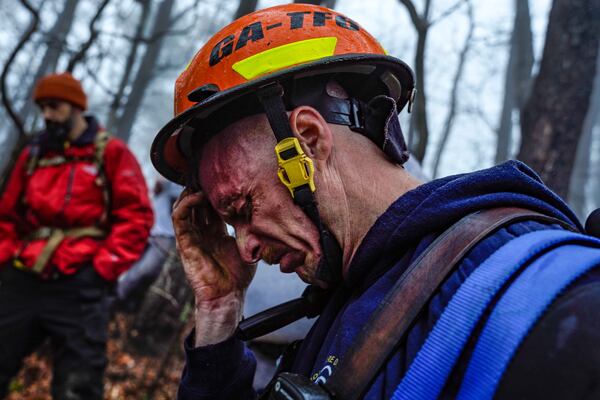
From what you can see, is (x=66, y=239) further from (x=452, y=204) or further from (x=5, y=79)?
A: (x=452, y=204)

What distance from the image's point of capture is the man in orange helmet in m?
0.89

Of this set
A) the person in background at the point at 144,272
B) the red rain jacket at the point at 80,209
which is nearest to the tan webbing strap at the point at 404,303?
the red rain jacket at the point at 80,209

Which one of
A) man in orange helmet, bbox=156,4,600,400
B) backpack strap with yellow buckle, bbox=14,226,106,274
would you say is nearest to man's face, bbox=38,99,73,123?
backpack strap with yellow buckle, bbox=14,226,106,274

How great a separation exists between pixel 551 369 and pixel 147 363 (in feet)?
20.1

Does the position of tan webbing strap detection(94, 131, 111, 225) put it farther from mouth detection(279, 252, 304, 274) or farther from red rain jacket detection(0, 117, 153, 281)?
mouth detection(279, 252, 304, 274)

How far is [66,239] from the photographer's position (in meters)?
3.73

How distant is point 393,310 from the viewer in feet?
3.56

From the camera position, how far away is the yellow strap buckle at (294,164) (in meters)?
1.50

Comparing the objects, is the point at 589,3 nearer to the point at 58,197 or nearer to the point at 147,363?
the point at 58,197

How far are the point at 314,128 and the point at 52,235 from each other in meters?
2.96

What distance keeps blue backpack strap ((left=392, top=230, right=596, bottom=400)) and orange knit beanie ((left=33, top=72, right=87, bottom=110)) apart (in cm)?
399

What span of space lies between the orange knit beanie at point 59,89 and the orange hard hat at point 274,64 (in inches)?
106

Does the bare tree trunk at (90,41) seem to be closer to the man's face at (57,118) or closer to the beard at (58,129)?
the man's face at (57,118)

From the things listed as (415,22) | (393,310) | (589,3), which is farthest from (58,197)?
(589,3)
